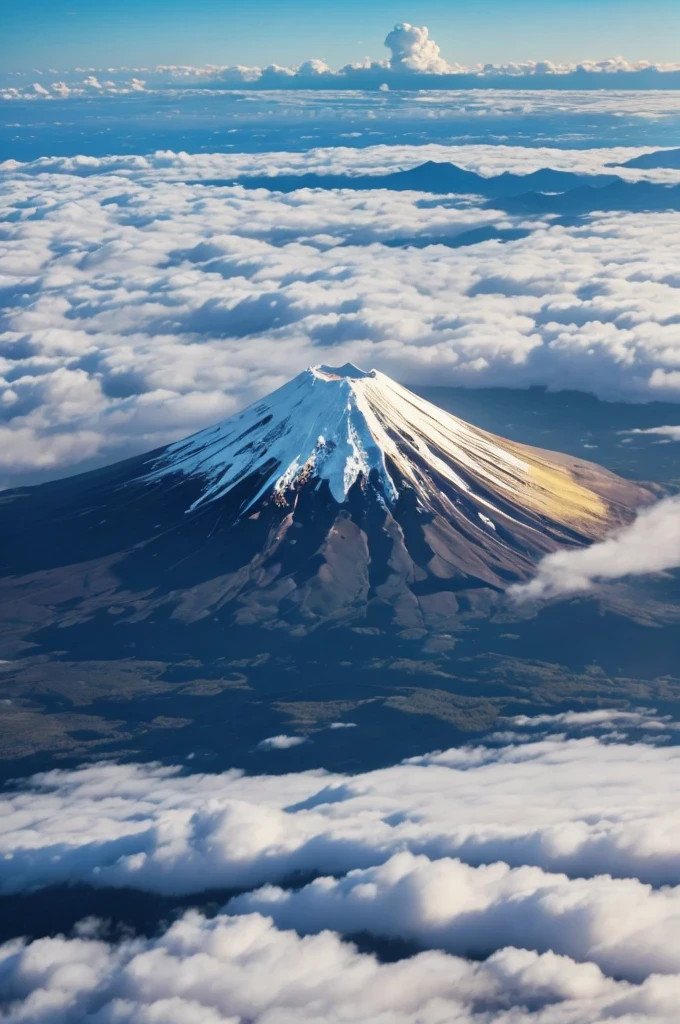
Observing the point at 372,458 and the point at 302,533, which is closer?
the point at 302,533

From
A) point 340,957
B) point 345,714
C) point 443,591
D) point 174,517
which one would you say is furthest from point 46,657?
point 340,957

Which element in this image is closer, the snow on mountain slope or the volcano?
the volcano

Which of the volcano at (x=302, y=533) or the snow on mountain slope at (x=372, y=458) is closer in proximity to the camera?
the volcano at (x=302, y=533)

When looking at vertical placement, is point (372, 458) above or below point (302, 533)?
above
